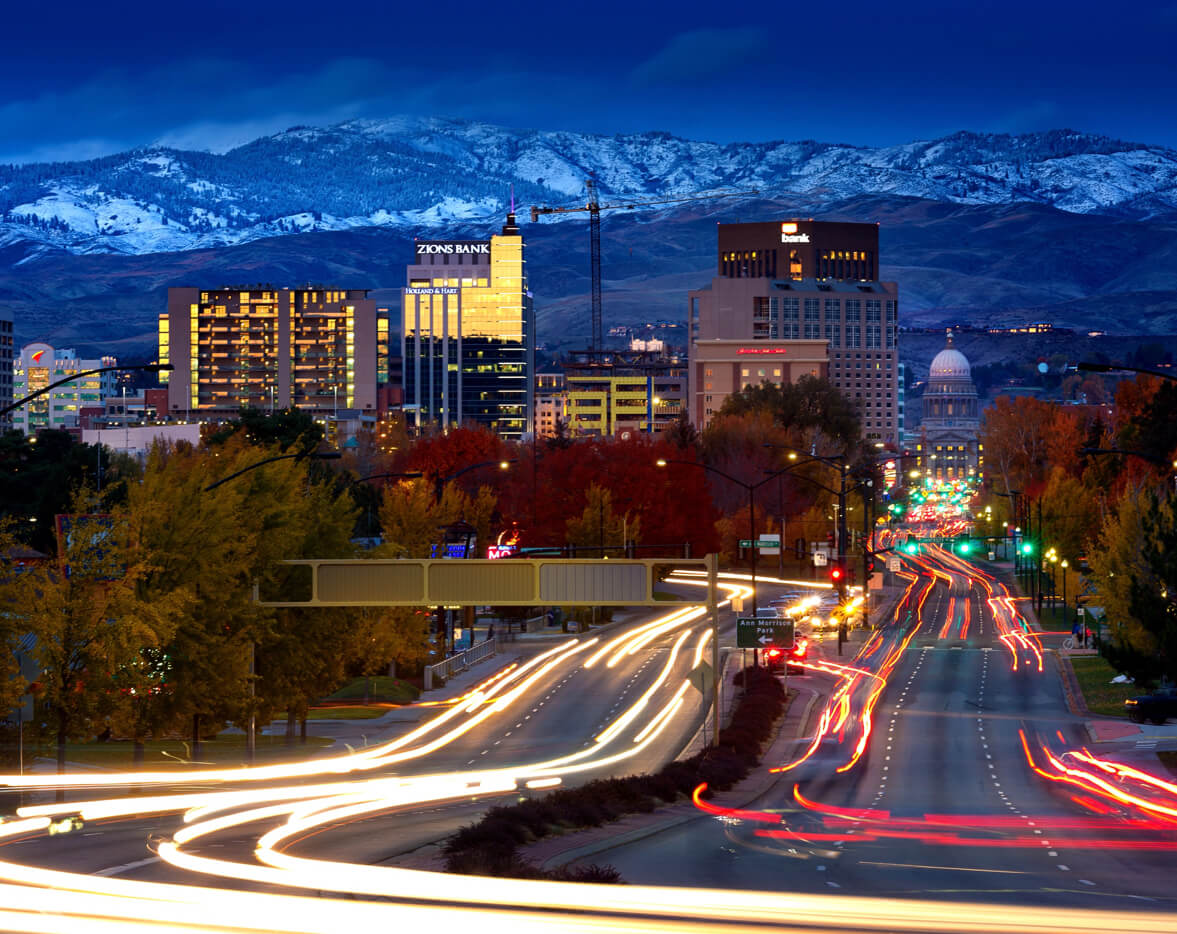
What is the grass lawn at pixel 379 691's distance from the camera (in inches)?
3187

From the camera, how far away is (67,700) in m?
46.5

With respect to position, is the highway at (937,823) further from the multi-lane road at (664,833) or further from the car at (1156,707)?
the car at (1156,707)

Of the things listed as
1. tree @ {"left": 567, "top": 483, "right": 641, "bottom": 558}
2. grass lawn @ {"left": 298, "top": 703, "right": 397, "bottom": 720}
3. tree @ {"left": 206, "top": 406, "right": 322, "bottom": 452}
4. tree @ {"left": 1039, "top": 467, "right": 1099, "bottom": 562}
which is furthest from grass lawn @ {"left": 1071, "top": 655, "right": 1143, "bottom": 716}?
tree @ {"left": 206, "top": 406, "right": 322, "bottom": 452}

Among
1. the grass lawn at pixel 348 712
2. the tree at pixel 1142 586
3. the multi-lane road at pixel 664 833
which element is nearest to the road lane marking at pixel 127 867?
the multi-lane road at pixel 664 833

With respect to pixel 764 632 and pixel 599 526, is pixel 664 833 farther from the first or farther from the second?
pixel 599 526

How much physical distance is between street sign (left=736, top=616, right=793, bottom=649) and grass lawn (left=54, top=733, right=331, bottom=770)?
24463 mm

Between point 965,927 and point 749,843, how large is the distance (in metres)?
20.1

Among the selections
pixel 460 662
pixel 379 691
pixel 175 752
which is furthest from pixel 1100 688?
pixel 175 752

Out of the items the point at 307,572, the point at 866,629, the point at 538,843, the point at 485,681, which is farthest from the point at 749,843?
the point at 866,629

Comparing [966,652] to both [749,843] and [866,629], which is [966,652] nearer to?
[866,629]

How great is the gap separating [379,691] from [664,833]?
41323 mm

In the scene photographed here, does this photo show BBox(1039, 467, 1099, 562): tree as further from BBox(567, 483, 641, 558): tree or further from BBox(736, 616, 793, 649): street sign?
BBox(736, 616, 793, 649): street sign

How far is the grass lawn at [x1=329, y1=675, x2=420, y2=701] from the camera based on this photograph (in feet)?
266

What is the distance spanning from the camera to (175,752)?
60.8 m
